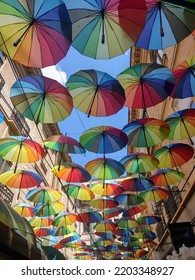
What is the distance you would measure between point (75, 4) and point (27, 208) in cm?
1107

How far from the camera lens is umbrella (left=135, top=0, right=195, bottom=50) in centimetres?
418

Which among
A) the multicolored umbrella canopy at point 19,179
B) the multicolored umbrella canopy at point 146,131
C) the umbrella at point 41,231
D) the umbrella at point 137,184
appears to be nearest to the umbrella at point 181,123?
the multicolored umbrella canopy at point 146,131

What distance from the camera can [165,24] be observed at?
450 cm

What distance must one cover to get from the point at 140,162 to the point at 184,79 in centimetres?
381

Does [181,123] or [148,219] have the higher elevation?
[181,123]

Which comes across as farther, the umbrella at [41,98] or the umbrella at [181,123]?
the umbrella at [181,123]

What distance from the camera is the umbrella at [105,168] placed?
8.22 metres

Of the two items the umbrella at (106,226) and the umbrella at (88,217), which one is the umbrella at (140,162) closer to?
the umbrella at (88,217)

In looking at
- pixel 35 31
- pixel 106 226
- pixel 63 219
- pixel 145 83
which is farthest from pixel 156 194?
pixel 35 31

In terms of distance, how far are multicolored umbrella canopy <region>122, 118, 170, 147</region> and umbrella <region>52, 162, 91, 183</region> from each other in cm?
281

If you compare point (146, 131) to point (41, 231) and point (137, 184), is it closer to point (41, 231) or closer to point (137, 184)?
point (137, 184)

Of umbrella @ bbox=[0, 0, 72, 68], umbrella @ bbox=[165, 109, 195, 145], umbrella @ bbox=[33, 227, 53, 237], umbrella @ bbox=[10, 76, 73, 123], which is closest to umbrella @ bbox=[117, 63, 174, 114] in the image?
umbrella @ bbox=[165, 109, 195, 145]

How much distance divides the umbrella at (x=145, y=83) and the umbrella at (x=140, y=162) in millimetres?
2738
